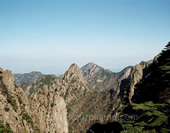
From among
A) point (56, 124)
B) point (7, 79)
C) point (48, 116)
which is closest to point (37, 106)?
point (48, 116)

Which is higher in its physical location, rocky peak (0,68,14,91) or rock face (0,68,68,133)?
rocky peak (0,68,14,91)

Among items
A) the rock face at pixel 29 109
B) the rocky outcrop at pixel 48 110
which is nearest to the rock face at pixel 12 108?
the rock face at pixel 29 109

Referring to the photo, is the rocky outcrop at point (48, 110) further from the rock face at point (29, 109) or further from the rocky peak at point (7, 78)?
the rocky peak at point (7, 78)

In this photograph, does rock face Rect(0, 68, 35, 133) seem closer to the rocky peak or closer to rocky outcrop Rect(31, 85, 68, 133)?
the rocky peak

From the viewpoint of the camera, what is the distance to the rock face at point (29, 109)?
4934 centimetres

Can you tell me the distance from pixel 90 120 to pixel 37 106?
416ft

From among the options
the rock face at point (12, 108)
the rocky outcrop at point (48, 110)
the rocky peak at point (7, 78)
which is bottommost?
the rocky outcrop at point (48, 110)

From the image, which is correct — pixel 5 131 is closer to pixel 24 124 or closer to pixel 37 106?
pixel 24 124

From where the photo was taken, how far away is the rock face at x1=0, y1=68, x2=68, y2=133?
4934 centimetres

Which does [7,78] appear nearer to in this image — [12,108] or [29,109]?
[12,108]

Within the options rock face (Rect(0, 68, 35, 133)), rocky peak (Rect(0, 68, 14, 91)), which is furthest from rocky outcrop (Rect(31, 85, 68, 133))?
rocky peak (Rect(0, 68, 14, 91))

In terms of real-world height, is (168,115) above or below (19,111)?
above

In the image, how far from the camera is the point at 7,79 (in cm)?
6353

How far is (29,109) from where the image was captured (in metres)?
69.9
